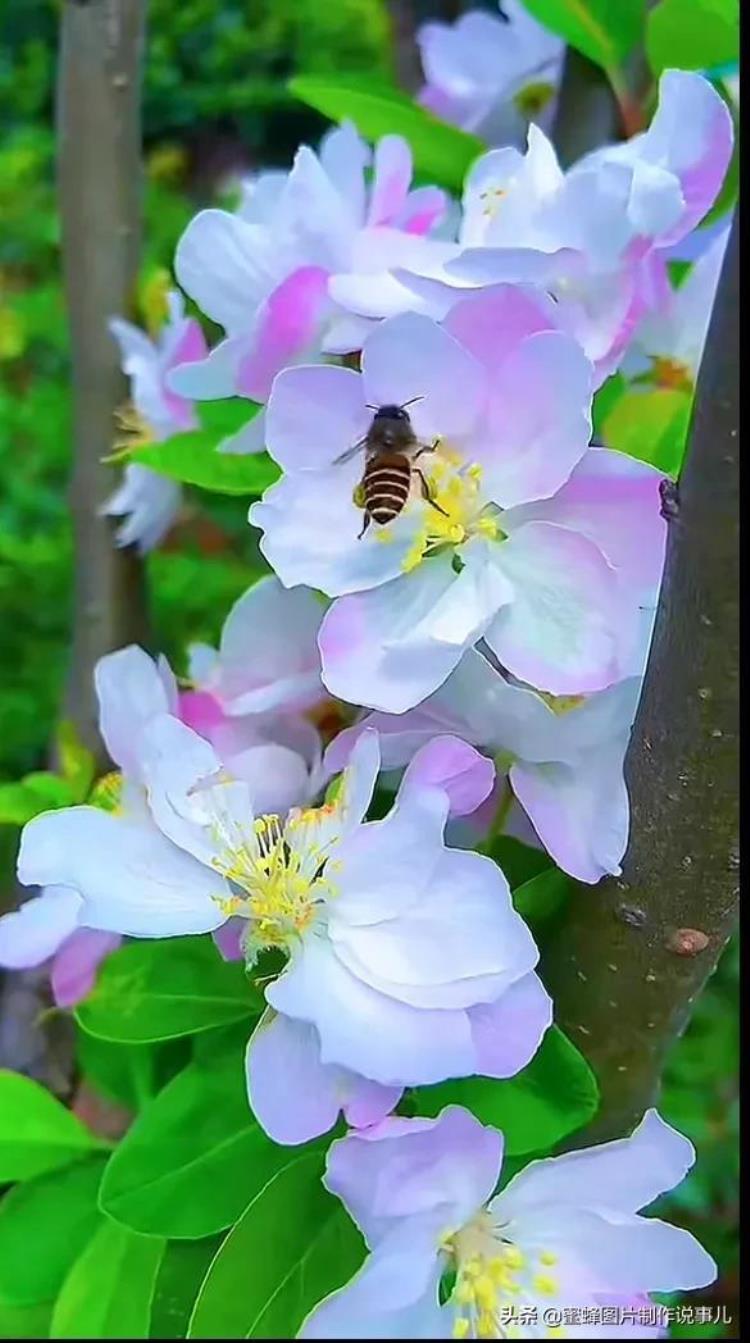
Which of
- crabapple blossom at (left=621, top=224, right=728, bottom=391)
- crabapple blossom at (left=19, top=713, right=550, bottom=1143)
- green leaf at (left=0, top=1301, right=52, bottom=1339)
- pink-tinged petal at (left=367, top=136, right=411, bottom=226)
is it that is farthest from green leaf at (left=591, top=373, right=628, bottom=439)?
green leaf at (left=0, top=1301, right=52, bottom=1339)

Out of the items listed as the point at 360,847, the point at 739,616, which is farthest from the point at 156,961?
the point at 739,616

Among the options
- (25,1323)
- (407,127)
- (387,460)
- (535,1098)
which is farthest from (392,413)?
(25,1323)

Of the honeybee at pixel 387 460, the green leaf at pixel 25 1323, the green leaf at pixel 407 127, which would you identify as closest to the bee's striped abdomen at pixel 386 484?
the honeybee at pixel 387 460

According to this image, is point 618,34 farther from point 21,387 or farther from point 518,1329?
point 21,387

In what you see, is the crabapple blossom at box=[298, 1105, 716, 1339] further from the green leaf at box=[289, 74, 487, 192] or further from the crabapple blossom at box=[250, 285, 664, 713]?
the green leaf at box=[289, 74, 487, 192]

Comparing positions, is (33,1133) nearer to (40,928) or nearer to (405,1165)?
(40,928)

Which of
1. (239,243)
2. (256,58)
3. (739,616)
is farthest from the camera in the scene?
(256,58)
